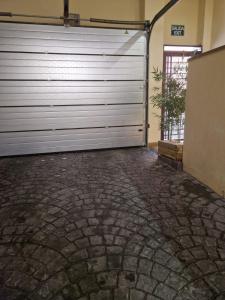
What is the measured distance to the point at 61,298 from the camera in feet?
5.44

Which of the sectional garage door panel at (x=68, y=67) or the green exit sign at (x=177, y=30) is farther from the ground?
the green exit sign at (x=177, y=30)

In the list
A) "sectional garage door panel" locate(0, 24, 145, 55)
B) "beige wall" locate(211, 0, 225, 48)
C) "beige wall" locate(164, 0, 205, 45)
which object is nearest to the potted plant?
"sectional garage door panel" locate(0, 24, 145, 55)

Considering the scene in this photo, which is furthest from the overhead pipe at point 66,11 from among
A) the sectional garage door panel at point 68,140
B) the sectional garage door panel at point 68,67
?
the sectional garage door panel at point 68,140

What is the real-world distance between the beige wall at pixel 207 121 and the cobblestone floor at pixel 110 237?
0.26 m

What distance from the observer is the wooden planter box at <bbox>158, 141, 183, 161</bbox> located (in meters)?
4.41

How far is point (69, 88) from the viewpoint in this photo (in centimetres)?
541

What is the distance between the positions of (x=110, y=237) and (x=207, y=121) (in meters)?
2.16

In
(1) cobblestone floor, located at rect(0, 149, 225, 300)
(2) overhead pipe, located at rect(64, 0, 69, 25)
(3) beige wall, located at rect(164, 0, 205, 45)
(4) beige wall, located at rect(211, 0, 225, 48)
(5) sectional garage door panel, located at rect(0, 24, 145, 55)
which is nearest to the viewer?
(1) cobblestone floor, located at rect(0, 149, 225, 300)

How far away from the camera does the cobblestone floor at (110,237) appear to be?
1.75 m

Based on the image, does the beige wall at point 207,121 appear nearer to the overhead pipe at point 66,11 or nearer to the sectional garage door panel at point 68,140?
the sectional garage door panel at point 68,140

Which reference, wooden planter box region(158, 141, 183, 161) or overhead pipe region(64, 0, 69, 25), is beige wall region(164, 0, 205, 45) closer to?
overhead pipe region(64, 0, 69, 25)

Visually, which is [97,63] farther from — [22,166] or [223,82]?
[223,82]

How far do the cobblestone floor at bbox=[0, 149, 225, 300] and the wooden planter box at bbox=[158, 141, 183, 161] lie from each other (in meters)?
0.44

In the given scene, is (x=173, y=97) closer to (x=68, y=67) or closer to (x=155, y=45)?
(x=155, y=45)
